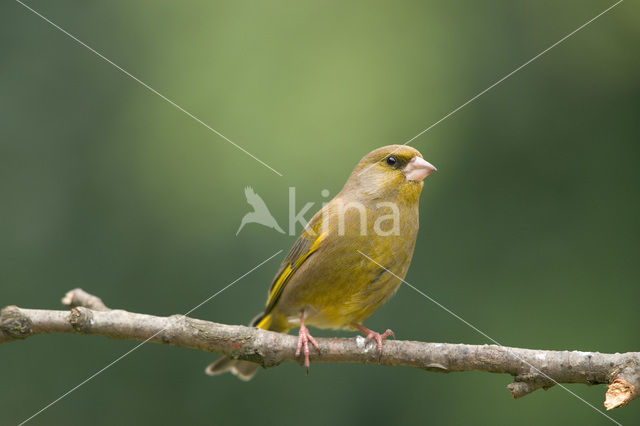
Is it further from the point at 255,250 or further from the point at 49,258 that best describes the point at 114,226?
the point at 255,250

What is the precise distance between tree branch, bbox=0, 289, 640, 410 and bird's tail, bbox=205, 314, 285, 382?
89 centimetres

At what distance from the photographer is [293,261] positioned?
4.39m

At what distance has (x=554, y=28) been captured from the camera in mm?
5488

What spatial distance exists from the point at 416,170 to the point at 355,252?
70 centimetres

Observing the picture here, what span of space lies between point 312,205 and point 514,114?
1770 millimetres

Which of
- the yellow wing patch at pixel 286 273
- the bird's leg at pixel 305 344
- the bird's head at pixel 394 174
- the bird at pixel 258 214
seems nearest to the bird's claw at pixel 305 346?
the bird's leg at pixel 305 344

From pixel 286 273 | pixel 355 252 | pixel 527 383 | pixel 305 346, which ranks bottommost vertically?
pixel 305 346

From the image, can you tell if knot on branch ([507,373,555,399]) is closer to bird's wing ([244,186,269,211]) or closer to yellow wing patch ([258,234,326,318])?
yellow wing patch ([258,234,326,318])

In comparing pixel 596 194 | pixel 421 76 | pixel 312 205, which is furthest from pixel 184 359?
pixel 596 194

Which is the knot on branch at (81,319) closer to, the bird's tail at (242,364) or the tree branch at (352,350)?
the tree branch at (352,350)

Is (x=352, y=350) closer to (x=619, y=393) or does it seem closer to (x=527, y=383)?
(x=527, y=383)

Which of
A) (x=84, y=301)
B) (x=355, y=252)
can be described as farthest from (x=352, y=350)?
(x=84, y=301)

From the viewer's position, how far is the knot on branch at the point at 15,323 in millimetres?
3182

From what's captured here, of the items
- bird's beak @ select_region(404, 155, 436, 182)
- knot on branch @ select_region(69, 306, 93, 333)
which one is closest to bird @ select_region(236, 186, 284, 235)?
bird's beak @ select_region(404, 155, 436, 182)
